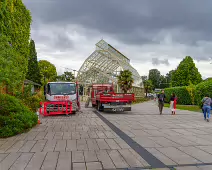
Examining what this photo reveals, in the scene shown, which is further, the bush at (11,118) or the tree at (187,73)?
the tree at (187,73)

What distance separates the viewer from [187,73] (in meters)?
57.6

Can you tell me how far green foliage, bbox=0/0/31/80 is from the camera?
1232 cm

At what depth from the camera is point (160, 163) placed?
5.28m

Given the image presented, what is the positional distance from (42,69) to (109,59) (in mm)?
43348

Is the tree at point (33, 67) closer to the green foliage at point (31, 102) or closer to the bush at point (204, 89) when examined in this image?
the bush at point (204, 89)

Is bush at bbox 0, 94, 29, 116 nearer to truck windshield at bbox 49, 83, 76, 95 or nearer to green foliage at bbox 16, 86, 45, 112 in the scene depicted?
green foliage at bbox 16, 86, 45, 112

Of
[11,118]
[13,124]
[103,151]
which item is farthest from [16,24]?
[103,151]

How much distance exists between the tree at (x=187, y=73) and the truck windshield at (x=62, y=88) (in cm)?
4469

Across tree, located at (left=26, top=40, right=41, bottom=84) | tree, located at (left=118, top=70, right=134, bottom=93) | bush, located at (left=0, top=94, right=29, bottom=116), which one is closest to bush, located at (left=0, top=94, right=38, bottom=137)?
bush, located at (left=0, top=94, right=29, bottom=116)

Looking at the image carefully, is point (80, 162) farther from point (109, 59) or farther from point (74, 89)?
point (109, 59)

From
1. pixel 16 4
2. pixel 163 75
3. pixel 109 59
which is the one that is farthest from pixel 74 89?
pixel 163 75

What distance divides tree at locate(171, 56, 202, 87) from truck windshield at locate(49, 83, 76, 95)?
147 feet

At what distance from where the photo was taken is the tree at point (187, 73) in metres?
56.8

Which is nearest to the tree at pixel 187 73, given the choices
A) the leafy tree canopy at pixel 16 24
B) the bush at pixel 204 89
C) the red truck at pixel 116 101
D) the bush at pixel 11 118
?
the bush at pixel 204 89
